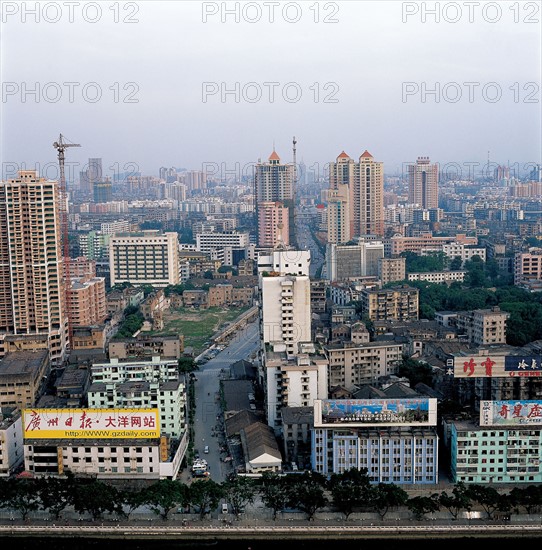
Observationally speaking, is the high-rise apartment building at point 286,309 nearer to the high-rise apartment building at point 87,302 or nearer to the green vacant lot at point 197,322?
the green vacant lot at point 197,322

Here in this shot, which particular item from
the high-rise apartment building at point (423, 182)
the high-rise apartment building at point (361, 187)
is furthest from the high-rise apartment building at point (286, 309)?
the high-rise apartment building at point (423, 182)

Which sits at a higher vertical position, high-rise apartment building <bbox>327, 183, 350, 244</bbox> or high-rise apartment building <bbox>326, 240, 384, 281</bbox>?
high-rise apartment building <bbox>327, 183, 350, 244</bbox>

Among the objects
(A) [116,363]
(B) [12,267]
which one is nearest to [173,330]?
(B) [12,267]

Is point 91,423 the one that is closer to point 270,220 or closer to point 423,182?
point 270,220

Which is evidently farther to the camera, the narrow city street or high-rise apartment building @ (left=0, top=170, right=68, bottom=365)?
high-rise apartment building @ (left=0, top=170, right=68, bottom=365)

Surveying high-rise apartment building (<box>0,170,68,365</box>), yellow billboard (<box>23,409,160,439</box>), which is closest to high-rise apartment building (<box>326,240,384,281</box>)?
high-rise apartment building (<box>0,170,68,365</box>)

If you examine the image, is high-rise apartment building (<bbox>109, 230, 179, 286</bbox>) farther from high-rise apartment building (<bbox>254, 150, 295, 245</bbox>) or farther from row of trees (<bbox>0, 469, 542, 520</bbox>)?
row of trees (<bbox>0, 469, 542, 520</bbox>)

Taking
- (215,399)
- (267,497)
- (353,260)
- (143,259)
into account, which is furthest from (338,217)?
(267,497)
